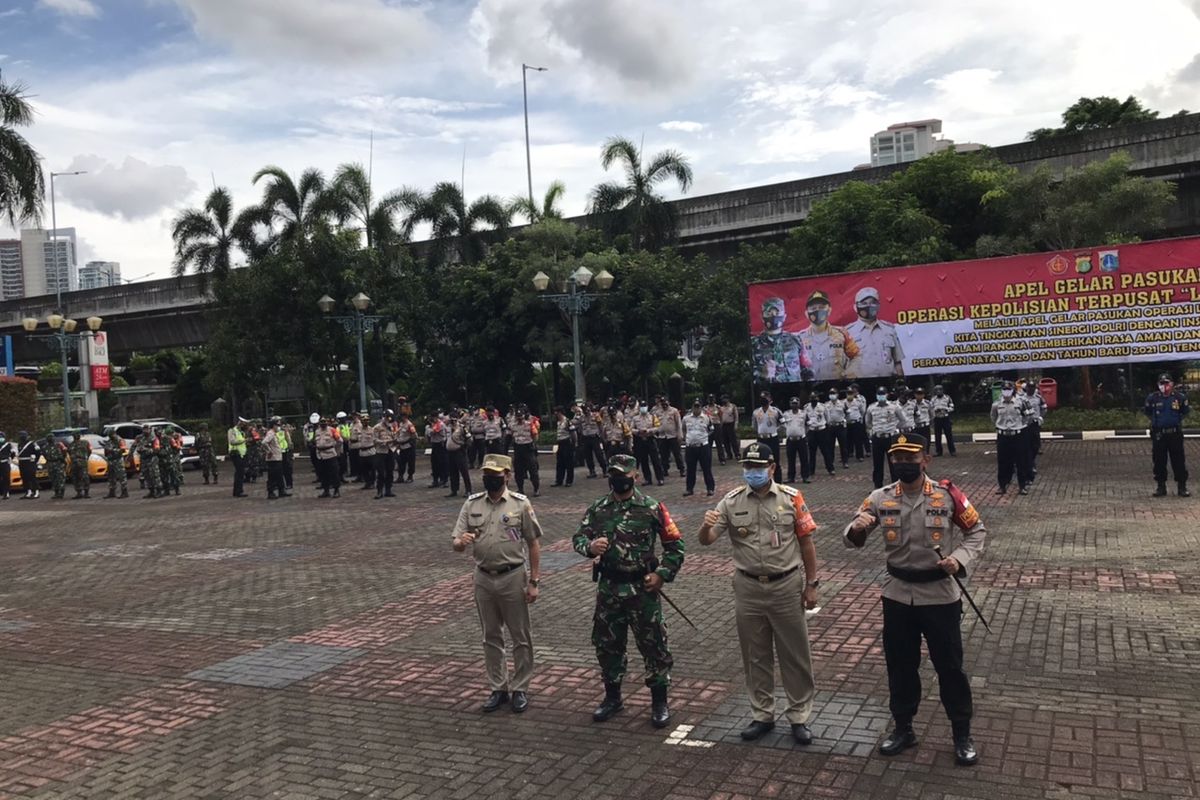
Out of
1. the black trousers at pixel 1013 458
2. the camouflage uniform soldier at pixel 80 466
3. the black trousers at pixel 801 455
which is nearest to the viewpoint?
the black trousers at pixel 1013 458

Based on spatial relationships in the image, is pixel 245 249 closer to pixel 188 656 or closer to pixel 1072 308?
pixel 1072 308

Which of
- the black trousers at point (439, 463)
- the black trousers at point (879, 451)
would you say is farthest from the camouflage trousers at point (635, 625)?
the black trousers at point (439, 463)

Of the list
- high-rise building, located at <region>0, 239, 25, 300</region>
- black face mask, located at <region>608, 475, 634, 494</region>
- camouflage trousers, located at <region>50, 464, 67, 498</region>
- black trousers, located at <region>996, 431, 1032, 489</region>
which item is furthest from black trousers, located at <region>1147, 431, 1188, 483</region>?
high-rise building, located at <region>0, 239, 25, 300</region>

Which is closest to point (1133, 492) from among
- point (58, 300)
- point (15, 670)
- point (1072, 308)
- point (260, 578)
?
point (1072, 308)

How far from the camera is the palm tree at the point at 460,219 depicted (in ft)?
120

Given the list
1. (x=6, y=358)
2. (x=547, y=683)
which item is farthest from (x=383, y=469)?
(x=6, y=358)

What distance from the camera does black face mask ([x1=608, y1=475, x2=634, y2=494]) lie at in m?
6.05

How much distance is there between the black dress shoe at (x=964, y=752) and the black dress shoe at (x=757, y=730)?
3.31ft

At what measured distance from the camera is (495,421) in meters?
21.5

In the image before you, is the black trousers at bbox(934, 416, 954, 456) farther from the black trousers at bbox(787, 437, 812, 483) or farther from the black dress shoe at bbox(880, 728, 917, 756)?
the black dress shoe at bbox(880, 728, 917, 756)

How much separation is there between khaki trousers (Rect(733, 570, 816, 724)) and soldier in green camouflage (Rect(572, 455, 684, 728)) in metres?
0.50

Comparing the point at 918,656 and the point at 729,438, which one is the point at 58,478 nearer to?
the point at 729,438

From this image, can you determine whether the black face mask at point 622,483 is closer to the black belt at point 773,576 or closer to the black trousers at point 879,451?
the black belt at point 773,576

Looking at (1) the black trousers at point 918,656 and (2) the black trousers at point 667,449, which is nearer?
(1) the black trousers at point 918,656
